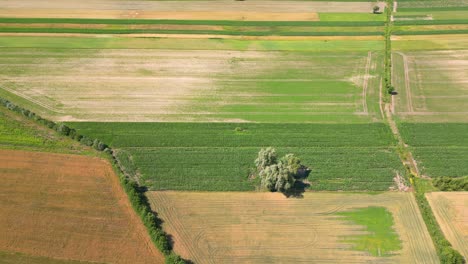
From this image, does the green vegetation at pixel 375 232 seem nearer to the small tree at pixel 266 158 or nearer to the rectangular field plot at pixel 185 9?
the small tree at pixel 266 158

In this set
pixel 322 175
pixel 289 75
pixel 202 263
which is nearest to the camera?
pixel 202 263

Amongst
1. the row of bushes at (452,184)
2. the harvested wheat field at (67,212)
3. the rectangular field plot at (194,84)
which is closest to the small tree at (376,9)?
the rectangular field plot at (194,84)

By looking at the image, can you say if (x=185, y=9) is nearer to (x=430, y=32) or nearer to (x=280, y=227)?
(x=430, y=32)

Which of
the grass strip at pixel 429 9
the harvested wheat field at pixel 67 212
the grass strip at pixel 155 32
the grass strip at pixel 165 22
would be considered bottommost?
the harvested wheat field at pixel 67 212

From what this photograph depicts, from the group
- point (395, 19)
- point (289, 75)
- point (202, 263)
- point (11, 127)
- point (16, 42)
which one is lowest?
point (202, 263)

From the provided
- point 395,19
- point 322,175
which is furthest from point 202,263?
point 395,19

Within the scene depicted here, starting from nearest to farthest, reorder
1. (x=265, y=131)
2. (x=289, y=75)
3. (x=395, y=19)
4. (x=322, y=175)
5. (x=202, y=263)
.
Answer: (x=202, y=263) < (x=322, y=175) < (x=265, y=131) < (x=289, y=75) < (x=395, y=19)

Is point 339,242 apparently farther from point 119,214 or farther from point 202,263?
point 119,214

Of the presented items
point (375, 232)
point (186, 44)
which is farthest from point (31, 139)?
point (375, 232)
